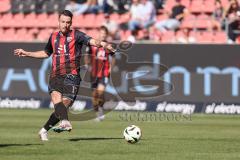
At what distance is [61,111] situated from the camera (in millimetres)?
12641

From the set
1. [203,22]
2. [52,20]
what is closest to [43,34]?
[52,20]

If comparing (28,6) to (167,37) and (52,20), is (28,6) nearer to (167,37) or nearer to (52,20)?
(52,20)

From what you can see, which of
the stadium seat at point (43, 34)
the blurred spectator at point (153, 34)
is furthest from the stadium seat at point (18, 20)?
the blurred spectator at point (153, 34)

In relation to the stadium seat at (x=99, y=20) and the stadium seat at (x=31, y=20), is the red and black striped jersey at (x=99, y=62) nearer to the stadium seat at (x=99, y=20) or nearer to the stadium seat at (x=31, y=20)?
the stadium seat at (x=99, y=20)

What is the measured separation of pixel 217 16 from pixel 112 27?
371cm

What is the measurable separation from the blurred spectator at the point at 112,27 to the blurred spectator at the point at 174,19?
146cm

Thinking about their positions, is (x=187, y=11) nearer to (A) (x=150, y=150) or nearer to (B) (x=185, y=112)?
(B) (x=185, y=112)

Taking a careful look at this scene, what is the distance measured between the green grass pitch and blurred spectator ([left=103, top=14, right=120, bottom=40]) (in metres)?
5.61

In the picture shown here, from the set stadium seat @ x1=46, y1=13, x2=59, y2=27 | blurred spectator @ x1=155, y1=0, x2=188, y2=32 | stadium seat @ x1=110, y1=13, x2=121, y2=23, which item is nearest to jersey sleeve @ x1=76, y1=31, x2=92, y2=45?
blurred spectator @ x1=155, y1=0, x2=188, y2=32

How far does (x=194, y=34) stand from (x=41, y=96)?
5648 mm

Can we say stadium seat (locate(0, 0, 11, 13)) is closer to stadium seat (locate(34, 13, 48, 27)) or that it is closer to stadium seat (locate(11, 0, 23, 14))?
stadium seat (locate(11, 0, 23, 14))

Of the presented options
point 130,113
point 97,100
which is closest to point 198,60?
point 130,113

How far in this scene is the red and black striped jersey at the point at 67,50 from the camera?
42.9ft

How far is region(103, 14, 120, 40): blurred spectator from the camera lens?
2514 centimetres
